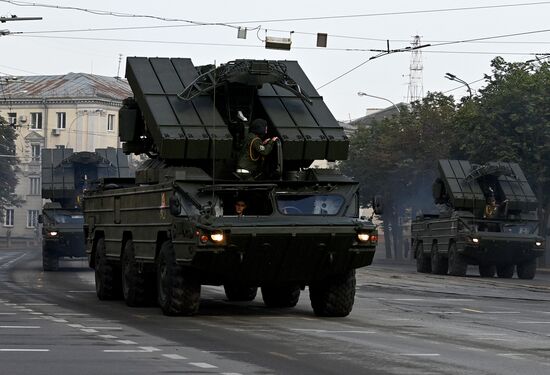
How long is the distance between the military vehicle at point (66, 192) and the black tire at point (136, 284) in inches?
792

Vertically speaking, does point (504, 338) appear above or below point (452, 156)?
below

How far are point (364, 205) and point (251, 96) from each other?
2335 inches

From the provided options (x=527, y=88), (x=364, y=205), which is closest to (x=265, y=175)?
(x=527, y=88)

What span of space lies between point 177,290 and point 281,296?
3.70m

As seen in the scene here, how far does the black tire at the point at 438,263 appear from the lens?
157 ft

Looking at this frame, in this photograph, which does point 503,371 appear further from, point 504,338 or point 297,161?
point 297,161

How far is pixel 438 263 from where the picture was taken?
48.0 m

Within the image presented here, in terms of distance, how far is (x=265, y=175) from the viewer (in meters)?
22.9

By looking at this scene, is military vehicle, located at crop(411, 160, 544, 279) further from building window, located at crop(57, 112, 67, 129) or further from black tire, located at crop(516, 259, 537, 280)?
building window, located at crop(57, 112, 67, 129)

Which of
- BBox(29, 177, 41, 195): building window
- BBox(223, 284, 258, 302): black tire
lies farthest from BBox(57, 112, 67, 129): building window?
BBox(223, 284, 258, 302): black tire

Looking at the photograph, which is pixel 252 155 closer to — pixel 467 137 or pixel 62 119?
pixel 467 137

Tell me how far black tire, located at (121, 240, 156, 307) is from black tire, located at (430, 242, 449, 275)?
23.9 metres

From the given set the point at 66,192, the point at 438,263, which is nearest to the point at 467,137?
the point at 438,263

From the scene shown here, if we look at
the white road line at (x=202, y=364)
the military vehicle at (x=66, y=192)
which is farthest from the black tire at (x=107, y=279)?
the military vehicle at (x=66, y=192)
